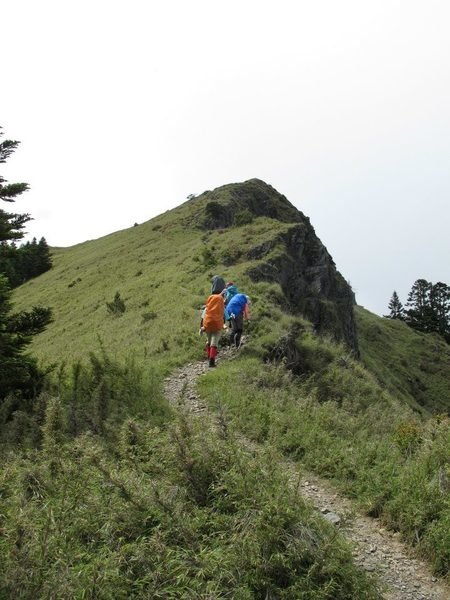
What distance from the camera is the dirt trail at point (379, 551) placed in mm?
5531

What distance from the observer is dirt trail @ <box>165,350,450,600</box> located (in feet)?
18.1

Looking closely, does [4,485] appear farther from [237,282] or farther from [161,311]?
[237,282]

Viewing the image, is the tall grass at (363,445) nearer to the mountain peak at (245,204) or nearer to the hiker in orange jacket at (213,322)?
the hiker in orange jacket at (213,322)

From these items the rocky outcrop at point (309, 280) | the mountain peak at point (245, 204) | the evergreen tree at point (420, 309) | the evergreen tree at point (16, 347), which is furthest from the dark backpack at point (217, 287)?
the evergreen tree at point (420, 309)

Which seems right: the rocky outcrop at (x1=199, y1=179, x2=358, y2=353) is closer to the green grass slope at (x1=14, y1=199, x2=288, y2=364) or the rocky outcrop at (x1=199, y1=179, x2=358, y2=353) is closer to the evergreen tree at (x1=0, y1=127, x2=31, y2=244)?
the green grass slope at (x1=14, y1=199, x2=288, y2=364)

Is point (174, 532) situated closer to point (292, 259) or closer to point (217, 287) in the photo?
point (217, 287)

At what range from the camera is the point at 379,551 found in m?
6.22

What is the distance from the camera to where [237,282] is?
2481 cm

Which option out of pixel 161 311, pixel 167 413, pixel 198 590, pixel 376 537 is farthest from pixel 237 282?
pixel 198 590

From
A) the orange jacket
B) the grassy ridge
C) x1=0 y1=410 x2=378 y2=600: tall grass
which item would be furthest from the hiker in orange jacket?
x1=0 y1=410 x2=378 y2=600: tall grass

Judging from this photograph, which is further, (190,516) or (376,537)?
(376,537)

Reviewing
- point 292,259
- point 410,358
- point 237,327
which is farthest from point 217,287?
point 410,358

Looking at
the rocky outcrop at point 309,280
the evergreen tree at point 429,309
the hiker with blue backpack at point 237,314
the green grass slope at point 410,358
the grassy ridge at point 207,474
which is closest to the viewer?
the grassy ridge at point 207,474

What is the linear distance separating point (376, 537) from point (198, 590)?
2.82 metres
